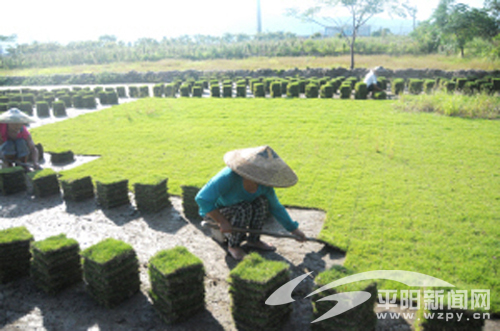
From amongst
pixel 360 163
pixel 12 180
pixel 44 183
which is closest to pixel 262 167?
pixel 360 163

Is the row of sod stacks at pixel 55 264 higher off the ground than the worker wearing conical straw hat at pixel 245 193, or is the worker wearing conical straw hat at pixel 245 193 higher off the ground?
the worker wearing conical straw hat at pixel 245 193

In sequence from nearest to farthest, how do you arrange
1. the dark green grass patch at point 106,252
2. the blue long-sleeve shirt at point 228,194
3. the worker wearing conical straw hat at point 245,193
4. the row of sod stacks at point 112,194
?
the dark green grass patch at point 106,252 < the worker wearing conical straw hat at point 245,193 < the blue long-sleeve shirt at point 228,194 < the row of sod stacks at point 112,194

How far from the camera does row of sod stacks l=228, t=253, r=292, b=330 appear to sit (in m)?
3.44

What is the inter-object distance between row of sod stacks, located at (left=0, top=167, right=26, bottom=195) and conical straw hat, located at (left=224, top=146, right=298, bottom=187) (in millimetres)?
5349

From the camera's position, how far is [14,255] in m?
4.59

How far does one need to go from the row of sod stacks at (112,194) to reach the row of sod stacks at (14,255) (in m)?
1.76

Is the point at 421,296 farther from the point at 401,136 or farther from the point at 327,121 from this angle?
the point at 327,121

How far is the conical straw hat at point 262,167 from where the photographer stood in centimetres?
423

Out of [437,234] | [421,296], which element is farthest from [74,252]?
[437,234]

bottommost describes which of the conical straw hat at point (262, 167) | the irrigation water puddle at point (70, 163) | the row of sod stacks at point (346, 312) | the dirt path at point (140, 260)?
the dirt path at point (140, 260)

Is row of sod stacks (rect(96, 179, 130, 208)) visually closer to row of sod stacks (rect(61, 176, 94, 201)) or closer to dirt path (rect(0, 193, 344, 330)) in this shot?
dirt path (rect(0, 193, 344, 330))
